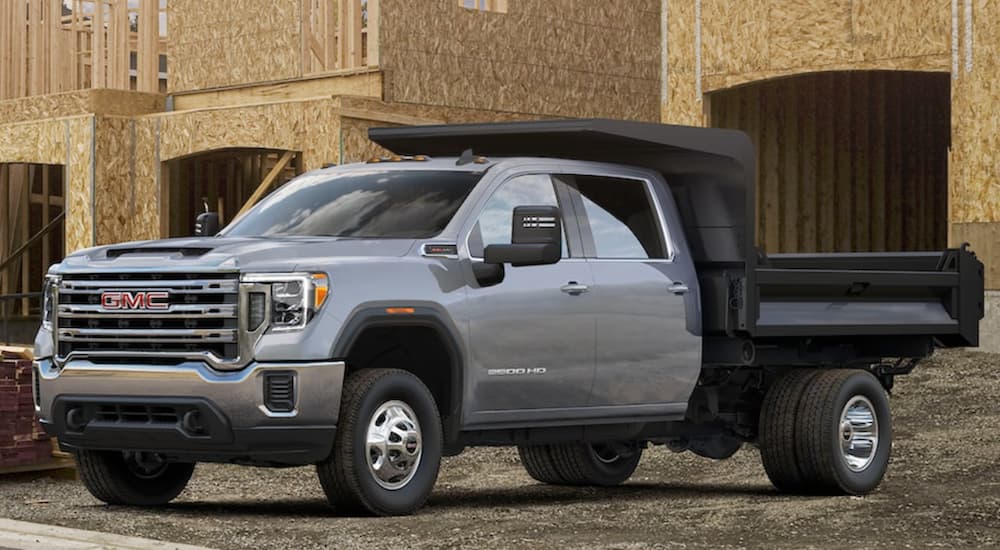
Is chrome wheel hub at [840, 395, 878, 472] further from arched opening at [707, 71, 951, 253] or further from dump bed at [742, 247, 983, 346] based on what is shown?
arched opening at [707, 71, 951, 253]

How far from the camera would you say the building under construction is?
21.5 m

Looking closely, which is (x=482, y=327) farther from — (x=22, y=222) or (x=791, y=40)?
(x=22, y=222)

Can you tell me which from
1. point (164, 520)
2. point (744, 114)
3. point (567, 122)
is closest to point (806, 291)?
point (567, 122)

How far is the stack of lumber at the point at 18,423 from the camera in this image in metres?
13.4

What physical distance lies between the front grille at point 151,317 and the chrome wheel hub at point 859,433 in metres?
4.69

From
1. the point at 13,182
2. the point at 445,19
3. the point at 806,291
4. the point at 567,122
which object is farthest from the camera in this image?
the point at 13,182

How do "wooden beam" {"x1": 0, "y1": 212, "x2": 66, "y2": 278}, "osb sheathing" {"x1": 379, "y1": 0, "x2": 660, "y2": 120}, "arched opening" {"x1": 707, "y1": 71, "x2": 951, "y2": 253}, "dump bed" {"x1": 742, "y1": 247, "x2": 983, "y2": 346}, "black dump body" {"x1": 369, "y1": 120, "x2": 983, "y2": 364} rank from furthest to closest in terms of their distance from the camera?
"wooden beam" {"x1": 0, "y1": 212, "x2": 66, "y2": 278}
"arched opening" {"x1": 707, "y1": 71, "x2": 951, "y2": 253}
"osb sheathing" {"x1": 379, "y1": 0, "x2": 660, "y2": 120}
"dump bed" {"x1": 742, "y1": 247, "x2": 983, "y2": 346}
"black dump body" {"x1": 369, "y1": 120, "x2": 983, "y2": 364}

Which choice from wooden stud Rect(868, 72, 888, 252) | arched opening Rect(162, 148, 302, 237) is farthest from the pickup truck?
arched opening Rect(162, 148, 302, 237)

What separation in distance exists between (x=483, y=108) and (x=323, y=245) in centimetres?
1609

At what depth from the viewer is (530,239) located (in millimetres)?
10117

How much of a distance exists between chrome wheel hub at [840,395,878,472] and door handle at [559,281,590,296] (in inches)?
97.8

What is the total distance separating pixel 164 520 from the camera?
392 inches

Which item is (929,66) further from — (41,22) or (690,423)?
(41,22)

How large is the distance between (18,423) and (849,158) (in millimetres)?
17381
